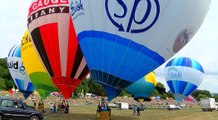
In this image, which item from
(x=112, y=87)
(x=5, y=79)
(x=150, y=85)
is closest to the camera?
(x=112, y=87)

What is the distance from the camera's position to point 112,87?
2280 cm

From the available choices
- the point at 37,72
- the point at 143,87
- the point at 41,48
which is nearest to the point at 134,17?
the point at 41,48

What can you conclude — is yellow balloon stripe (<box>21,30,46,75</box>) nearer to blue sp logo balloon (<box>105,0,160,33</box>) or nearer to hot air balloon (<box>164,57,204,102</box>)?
blue sp logo balloon (<box>105,0,160,33</box>)

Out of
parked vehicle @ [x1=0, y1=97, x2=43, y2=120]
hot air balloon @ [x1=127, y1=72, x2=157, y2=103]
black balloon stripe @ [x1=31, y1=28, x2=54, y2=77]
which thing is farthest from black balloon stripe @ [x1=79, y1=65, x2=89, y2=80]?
hot air balloon @ [x1=127, y1=72, x2=157, y2=103]

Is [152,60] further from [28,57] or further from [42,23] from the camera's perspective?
[28,57]

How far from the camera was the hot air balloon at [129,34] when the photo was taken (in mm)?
21453

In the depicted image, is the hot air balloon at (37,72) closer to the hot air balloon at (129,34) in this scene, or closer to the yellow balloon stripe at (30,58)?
the yellow balloon stripe at (30,58)

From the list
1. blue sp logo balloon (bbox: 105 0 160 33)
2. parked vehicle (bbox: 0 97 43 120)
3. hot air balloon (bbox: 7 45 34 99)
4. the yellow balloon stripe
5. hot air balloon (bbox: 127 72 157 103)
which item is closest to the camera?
blue sp logo balloon (bbox: 105 0 160 33)

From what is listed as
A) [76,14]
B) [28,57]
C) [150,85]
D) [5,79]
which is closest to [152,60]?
[76,14]

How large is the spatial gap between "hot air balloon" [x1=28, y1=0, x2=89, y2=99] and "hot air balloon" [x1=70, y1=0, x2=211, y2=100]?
5.41 metres

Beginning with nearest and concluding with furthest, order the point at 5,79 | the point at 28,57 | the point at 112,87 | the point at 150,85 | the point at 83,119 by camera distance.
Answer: the point at 112,87 → the point at 83,119 → the point at 28,57 → the point at 150,85 → the point at 5,79

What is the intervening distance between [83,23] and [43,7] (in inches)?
285

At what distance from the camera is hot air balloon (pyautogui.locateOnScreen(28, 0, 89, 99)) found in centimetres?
2892

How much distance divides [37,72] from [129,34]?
14149mm
